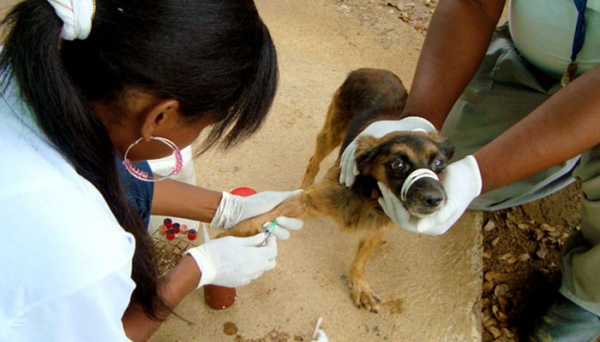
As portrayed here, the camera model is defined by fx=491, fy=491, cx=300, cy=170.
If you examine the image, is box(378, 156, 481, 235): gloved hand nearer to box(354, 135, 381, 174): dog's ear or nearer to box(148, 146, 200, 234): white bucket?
box(354, 135, 381, 174): dog's ear

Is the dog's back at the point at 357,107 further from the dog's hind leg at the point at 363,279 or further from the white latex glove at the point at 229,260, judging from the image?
the white latex glove at the point at 229,260

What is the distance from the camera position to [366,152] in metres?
2.74

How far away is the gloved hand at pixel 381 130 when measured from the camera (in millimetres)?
2837

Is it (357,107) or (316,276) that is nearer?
(316,276)

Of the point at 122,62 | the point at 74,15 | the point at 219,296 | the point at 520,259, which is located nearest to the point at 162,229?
the point at 219,296

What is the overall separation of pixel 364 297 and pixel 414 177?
1197mm

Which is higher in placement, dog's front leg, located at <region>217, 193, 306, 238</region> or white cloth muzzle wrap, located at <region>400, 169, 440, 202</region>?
white cloth muzzle wrap, located at <region>400, 169, 440, 202</region>

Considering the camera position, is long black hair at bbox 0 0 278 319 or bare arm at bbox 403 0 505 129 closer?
long black hair at bbox 0 0 278 319

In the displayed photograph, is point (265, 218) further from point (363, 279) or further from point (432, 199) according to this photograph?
point (432, 199)

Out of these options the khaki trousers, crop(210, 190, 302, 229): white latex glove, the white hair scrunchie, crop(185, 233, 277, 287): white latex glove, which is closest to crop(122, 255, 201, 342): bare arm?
crop(185, 233, 277, 287): white latex glove

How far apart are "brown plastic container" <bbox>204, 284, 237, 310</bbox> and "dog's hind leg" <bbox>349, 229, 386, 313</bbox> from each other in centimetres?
81

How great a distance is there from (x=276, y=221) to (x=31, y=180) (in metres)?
1.69

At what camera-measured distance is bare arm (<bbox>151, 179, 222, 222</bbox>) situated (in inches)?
111

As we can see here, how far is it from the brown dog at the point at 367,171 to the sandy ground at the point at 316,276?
0.63 ft
